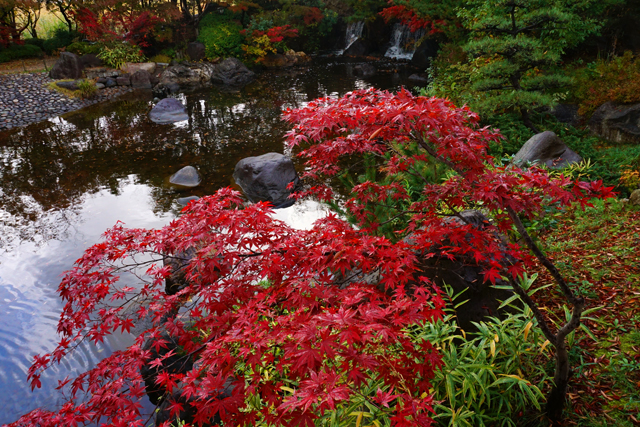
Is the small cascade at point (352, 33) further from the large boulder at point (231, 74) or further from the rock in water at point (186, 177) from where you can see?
the rock in water at point (186, 177)

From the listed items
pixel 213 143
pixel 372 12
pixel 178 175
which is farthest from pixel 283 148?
pixel 372 12

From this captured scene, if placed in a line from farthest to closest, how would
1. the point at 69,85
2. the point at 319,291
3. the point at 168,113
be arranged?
the point at 69,85 → the point at 168,113 → the point at 319,291

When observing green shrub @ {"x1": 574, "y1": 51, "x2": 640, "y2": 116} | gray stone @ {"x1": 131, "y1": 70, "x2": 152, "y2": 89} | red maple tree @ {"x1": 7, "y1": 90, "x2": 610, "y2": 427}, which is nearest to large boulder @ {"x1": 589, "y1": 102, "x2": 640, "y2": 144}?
green shrub @ {"x1": 574, "y1": 51, "x2": 640, "y2": 116}

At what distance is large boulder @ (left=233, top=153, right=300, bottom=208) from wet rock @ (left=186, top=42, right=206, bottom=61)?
43.3ft

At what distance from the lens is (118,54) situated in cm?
1555

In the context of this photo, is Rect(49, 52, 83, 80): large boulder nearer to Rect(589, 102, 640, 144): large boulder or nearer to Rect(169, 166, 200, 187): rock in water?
Rect(169, 166, 200, 187): rock in water

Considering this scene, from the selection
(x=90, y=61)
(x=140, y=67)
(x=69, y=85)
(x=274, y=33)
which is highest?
(x=274, y=33)

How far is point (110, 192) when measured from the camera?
25.3ft

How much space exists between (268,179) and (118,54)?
1263 centimetres

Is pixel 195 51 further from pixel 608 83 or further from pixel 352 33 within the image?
pixel 608 83

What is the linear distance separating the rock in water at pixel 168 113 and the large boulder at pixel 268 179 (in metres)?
5.77

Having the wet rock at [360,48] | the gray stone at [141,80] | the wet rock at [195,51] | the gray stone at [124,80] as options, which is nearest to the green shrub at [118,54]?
the gray stone at [124,80]

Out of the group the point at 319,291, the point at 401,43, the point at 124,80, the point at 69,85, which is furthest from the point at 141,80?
the point at 319,291

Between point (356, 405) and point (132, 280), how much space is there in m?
4.04
